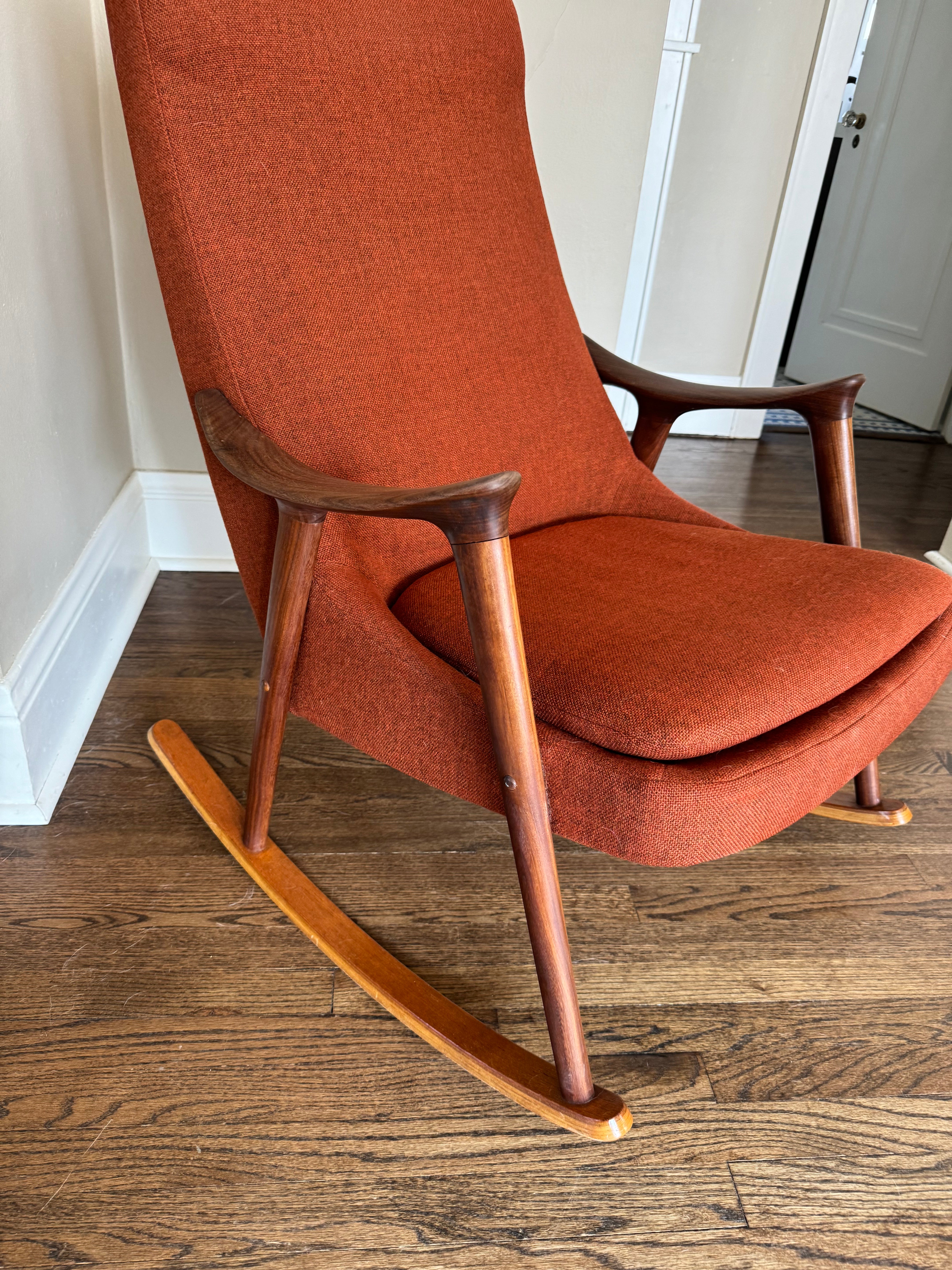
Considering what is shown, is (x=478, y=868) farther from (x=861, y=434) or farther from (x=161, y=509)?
(x=861, y=434)

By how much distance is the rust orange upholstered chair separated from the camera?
2.48 ft

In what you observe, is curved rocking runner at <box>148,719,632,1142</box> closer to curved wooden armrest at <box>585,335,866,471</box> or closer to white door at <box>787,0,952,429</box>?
curved wooden armrest at <box>585,335,866,471</box>

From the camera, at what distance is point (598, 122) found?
160 centimetres

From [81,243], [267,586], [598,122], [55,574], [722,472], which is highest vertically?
[598,122]

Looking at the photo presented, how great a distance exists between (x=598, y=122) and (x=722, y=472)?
1238 millimetres

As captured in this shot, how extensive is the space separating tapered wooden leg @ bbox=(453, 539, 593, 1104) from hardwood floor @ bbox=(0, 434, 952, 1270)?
12 cm

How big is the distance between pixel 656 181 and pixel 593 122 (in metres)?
1.25

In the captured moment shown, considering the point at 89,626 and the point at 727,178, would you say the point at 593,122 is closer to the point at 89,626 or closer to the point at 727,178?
the point at 89,626

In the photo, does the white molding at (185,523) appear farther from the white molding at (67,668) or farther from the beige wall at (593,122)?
the beige wall at (593,122)

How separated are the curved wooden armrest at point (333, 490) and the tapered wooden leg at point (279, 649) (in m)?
0.02

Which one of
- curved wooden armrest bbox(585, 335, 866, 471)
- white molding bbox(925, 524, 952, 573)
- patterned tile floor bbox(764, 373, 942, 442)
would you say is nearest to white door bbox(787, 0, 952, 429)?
patterned tile floor bbox(764, 373, 942, 442)

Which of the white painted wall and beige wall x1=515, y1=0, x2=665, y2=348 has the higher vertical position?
beige wall x1=515, y1=0, x2=665, y2=348

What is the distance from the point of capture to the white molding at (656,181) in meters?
2.55

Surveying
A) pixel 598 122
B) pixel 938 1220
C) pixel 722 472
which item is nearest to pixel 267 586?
pixel 938 1220
